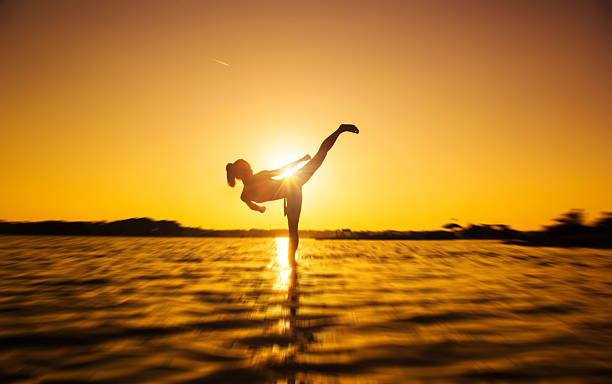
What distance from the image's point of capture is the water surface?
2943 millimetres

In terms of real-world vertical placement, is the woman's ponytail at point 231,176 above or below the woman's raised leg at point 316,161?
below

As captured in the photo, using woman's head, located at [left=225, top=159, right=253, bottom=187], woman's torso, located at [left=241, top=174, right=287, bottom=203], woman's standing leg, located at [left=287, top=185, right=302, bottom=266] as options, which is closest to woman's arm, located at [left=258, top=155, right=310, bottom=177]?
woman's torso, located at [left=241, top=174, right=287, bottom=203]

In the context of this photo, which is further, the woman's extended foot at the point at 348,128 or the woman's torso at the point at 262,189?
the woman's extended foot at the point at 348,128

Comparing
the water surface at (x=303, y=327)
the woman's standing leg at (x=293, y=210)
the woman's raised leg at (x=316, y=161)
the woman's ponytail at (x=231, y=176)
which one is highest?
the woman's raised leg at (x=316, y=161)

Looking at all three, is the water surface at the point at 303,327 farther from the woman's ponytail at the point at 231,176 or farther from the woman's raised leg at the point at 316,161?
the woman's raised leg at the point at 316,161

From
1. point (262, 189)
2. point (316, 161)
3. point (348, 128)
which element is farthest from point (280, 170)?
point (348, 128)

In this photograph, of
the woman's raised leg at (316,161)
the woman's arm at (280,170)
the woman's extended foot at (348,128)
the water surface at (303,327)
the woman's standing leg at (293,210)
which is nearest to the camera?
the water surface at (303,327)

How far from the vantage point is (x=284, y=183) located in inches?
390

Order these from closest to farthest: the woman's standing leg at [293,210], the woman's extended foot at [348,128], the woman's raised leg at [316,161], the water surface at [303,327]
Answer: the water surface at [303,327]
the woman's extended foot at [348,128]
the woman's standing leg at [293,210]
the woman's raised leg at [316,161]

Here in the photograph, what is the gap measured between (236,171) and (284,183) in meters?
1.20

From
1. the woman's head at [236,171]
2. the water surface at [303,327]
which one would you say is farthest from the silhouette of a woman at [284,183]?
the water surface at [303,327]

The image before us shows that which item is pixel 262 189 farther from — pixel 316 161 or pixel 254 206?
pixel 316 161

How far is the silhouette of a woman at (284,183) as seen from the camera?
31.7 ft

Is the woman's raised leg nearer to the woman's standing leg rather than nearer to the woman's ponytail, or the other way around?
the woman's standing leg
